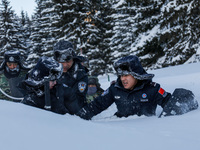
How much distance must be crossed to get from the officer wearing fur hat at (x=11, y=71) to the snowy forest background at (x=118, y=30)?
8.11 metres

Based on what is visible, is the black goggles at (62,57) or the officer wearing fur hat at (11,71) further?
the officer wearing fur hat at (11,71)

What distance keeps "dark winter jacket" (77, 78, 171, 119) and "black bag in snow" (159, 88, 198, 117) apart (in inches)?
14.3

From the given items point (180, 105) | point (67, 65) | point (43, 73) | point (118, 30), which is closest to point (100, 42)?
point (118, 30)

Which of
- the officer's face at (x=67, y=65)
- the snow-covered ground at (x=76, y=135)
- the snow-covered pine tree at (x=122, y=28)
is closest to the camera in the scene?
the snow-covered ground at (x=76, y=135)

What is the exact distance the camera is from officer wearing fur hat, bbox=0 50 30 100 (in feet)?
19.4

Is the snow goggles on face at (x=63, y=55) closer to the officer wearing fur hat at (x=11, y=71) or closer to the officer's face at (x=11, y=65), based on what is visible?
the officer wearing fur hat at (x=11, y=71)

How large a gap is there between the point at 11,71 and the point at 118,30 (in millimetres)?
19192

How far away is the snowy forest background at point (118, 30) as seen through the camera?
12763mm

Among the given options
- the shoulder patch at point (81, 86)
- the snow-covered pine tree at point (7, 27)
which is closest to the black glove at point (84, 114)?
the shoulder patch at point (81, 86)

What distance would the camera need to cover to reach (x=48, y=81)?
3.17 m

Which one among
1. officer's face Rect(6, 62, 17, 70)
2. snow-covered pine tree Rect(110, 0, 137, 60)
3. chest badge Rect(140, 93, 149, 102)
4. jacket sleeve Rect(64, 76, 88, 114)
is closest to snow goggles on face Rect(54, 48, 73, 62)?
Result: jacket sleeve Rect(64, 76, 88, 114)

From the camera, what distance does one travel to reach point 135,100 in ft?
11.4

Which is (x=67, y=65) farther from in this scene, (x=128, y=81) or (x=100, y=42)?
(x=100, y=42)

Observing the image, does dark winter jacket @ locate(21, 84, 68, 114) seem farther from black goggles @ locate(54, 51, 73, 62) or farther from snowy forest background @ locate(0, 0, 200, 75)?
snowy forest background @ locate(0, 0, 200, 75)
